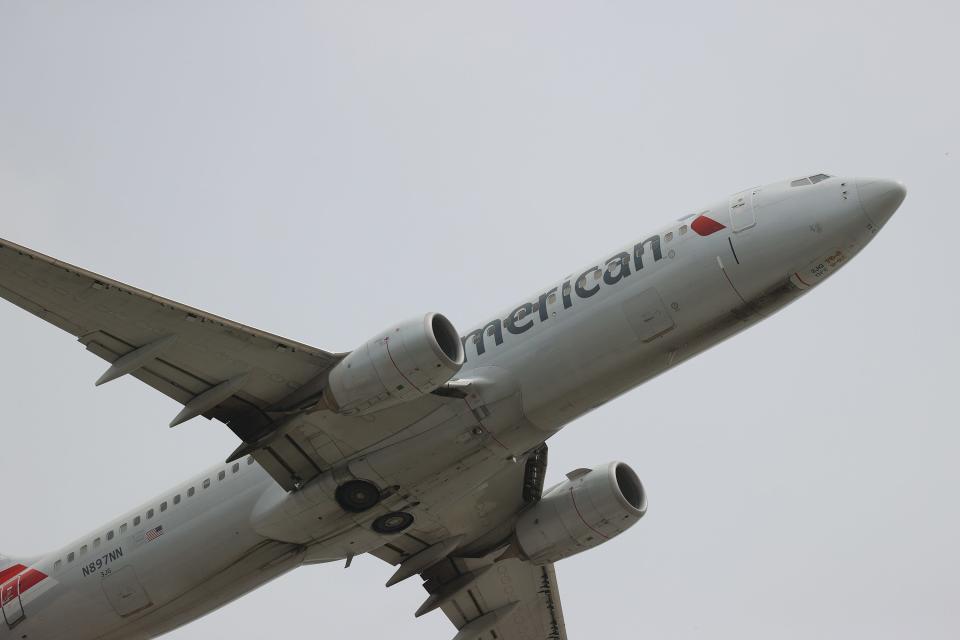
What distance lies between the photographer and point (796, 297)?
86.8 feet

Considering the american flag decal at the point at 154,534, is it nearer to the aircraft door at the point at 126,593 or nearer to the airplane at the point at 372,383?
the airplane at the point at 372,383

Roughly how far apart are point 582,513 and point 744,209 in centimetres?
875

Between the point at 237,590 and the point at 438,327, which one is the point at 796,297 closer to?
the point at 438,327

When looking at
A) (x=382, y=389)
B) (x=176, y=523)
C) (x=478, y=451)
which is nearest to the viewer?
(x=382, y=389)

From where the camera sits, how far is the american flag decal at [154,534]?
1164 inches

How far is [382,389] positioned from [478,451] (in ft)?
9.86

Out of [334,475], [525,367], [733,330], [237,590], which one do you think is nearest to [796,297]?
[733,330]

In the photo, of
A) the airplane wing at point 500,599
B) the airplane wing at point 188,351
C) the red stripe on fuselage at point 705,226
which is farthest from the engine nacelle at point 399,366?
the airplane wing at point 500,599

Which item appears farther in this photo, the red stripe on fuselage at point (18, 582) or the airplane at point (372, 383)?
the red stripe on fuselage at point (18, 582)

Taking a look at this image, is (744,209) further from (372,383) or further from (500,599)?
(500,599)

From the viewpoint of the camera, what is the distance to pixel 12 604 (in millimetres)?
30828

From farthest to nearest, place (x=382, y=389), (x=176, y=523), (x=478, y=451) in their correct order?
1. (x=176, y=523)
2. (x=478, y=451)
3. (x=382, y=389)

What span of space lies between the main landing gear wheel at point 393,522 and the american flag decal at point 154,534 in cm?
493

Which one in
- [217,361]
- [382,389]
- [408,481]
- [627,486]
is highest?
[217,361]
